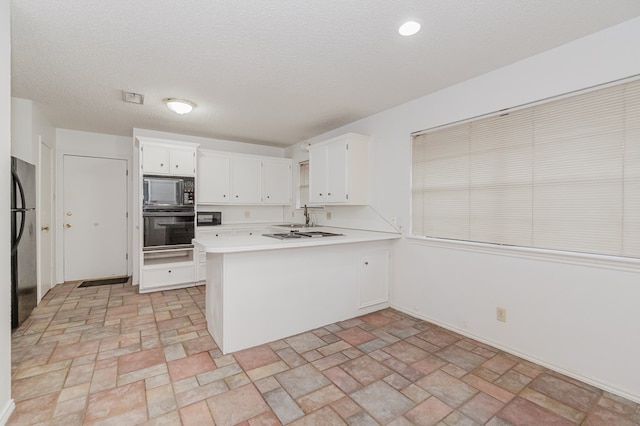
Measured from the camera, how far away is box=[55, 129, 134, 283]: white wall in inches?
179

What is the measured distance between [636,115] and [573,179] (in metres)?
0.51

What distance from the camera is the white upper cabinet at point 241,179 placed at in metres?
4.75

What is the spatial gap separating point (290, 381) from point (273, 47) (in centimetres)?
249

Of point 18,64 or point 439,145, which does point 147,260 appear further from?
Result: point 439,145

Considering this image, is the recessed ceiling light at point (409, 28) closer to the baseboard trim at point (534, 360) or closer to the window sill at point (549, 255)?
the window sill at point (549, 255)

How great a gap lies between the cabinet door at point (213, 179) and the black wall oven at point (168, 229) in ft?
1.48

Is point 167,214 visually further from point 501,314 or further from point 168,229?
point 501,314

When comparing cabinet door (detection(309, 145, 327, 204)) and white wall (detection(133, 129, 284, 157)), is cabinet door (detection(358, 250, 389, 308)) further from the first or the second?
white wall (detection(133, 129, 284, 157))

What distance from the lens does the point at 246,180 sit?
514 centimetres

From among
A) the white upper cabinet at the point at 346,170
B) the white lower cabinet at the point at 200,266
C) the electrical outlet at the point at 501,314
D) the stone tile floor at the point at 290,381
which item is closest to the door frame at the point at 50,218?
the stone tile floor at the point at 290,381

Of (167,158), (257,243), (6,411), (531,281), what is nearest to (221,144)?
(167,158)

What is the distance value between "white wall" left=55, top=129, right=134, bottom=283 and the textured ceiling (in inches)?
48.9

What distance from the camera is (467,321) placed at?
2.81 metres

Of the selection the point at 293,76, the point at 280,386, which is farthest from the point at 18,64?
the point at 280,386
